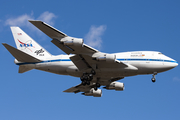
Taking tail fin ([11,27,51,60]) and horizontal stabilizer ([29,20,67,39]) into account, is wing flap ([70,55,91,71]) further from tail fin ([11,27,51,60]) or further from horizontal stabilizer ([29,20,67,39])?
tail fin ([11,27,51,60])

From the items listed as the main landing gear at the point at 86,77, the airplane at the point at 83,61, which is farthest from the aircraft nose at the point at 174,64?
the main landing gear at the point at 86,77

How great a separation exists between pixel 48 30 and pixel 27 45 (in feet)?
40.0

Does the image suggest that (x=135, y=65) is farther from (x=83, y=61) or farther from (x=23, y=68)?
(x=23, y=68)

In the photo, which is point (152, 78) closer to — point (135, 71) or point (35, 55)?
point (135, 71)

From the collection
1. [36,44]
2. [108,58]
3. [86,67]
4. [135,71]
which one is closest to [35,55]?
[36,44]

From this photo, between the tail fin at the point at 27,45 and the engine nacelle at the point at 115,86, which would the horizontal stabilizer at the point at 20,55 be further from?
the engine nacelle at the point at 115,86

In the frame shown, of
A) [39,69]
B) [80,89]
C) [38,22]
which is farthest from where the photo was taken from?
[80,89]

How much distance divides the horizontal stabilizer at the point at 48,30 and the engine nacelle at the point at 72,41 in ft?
2.04

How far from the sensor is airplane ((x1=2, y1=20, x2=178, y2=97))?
36.7 m

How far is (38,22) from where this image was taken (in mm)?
35031

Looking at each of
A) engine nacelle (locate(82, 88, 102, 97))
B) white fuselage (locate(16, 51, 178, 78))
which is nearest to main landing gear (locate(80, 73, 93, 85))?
white fuselage (locate(16, 51, 178, 78))

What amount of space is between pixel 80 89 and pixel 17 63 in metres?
12.3

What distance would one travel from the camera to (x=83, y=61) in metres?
40.3

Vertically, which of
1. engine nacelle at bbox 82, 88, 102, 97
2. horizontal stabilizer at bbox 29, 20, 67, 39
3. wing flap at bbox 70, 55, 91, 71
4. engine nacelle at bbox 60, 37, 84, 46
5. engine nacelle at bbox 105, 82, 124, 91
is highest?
horizontal stabilizer at bbox 29, 20, 67, 39
